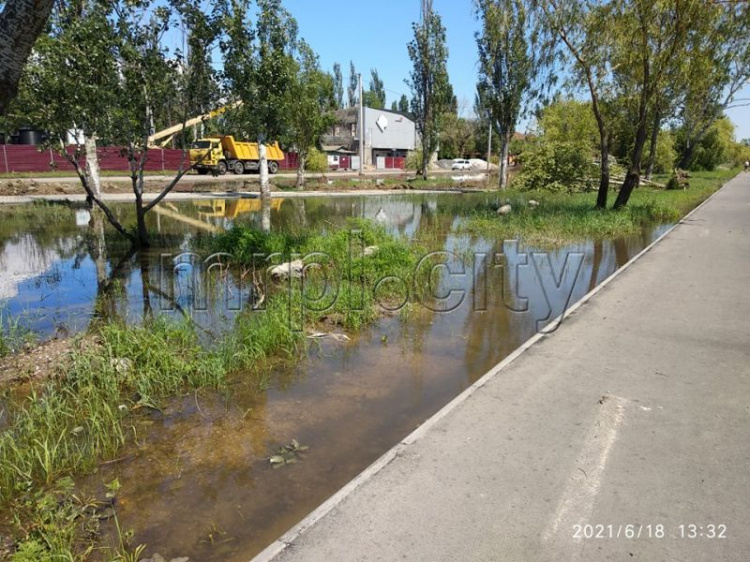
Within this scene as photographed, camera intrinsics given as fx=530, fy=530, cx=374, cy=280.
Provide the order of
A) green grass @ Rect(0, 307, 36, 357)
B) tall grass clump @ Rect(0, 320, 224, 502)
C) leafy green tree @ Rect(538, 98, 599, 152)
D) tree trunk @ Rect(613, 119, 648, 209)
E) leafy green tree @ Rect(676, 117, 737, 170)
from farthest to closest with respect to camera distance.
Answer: leafy green tree @ Rect(676, 117, 737, 170), leafy green tree @ Rect(538, 98, 599, 152), tree trunk @ Rect(613, 119, 648, 209), green grass @ Rect(0, 307, 36, 357), tall grass clump @ Rect(0, 320, 224, 502)

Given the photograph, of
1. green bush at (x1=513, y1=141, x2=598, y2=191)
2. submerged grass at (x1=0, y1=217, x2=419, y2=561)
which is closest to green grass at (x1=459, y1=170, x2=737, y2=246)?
submerged grass at (x1=0, y1=217, x2=419, y2=561)

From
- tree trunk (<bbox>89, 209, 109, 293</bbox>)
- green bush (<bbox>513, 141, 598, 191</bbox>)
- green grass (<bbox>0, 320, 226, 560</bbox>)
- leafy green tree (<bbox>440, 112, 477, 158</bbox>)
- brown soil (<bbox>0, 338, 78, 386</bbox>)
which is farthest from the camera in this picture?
leafy green tree (<bbox>440, 112, 477, 158</bbox>)

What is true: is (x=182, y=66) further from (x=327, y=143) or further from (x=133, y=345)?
(x=327, y=143)

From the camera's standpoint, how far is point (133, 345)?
210 inches

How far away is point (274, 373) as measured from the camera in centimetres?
535

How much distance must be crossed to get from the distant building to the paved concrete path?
184ft

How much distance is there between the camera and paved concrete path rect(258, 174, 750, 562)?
2.74m

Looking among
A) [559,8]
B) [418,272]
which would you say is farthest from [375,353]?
[559,8]

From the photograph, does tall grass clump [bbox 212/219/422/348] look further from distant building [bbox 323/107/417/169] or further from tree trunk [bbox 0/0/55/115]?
distant building [bbox 323/107/417/169]

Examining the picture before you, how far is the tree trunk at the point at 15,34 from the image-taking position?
11.1ft

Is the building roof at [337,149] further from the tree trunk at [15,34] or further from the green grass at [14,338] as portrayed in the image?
the tree trunk at [15,34]

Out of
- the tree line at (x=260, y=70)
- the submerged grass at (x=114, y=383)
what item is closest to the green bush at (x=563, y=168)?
the tree line at (x=260, y=70)

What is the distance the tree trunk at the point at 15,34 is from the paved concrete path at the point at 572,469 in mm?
3324

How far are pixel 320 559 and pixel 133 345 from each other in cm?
357
